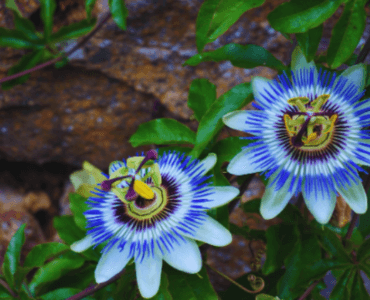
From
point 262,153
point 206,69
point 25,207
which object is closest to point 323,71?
point 262,153

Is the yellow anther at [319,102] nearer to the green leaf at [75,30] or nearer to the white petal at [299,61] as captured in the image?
the white petal at [299,61]

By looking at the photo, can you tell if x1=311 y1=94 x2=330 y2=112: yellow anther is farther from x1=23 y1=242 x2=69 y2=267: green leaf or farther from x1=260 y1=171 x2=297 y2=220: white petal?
x1=23 y1=242 x2=69 y2=267: green leaf

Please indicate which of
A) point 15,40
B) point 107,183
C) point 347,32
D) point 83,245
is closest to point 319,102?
point 347,32

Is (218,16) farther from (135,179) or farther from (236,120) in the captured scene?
(135,179)

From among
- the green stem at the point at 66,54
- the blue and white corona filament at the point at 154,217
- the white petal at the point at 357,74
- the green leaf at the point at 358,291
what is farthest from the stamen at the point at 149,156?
the green stem at the point at 66,54

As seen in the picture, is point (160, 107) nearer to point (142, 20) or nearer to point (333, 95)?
point (142, 20)

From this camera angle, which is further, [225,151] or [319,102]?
[225,151]
